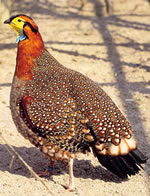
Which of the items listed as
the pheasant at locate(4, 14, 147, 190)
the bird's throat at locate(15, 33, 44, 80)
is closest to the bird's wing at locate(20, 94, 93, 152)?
the pheasant at locate(4, 14, 147, 190)

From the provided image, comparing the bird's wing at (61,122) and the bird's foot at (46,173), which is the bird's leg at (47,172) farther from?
the bird's wing at (61,122)

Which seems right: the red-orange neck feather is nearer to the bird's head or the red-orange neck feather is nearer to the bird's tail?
the bird's head

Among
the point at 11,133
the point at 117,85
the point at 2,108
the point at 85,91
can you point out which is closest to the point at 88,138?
the point at 85,91

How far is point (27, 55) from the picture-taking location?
3.14 metres

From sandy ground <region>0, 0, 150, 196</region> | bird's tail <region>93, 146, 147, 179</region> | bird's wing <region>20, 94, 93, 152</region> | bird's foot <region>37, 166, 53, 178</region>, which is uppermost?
bird's wing <region>20, 94, 93, 152</region>

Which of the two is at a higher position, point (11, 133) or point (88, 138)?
point (88, 138)

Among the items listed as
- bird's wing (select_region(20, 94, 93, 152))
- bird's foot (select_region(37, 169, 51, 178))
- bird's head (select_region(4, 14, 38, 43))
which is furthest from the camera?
bird's foot (select_region(37, 169, 51, 178))

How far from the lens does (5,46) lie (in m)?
6.68

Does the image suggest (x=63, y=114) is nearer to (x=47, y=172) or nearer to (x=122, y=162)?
(x=122, y=162)

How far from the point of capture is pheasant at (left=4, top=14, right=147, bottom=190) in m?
2.95

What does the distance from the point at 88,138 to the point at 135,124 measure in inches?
62.8

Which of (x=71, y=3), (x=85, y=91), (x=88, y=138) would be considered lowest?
(x=71, y=3)

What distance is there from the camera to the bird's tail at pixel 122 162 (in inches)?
119

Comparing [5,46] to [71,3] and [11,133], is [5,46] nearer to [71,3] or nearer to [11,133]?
[11,133]
